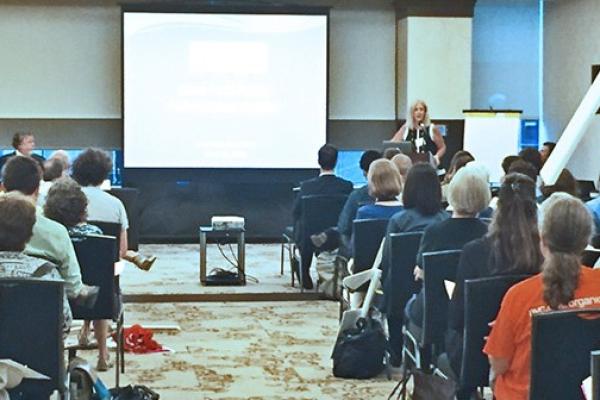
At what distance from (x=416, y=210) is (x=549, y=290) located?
8.69 feet

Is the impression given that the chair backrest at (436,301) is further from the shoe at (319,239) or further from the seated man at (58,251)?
the shoe at (319,239)

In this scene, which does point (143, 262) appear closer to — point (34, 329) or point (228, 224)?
point (34, 329)

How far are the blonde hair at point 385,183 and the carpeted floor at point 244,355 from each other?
1.08 metres

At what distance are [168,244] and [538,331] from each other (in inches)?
434

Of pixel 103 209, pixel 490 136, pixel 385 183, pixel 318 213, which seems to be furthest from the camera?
pixel 490 136

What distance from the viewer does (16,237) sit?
15.0 ft

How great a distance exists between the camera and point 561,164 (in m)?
7.53

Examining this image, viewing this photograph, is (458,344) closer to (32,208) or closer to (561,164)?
(32,208)

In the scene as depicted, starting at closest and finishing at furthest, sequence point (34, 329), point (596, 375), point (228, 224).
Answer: point (596, 375)
point (34, 329)
point (228, 224)

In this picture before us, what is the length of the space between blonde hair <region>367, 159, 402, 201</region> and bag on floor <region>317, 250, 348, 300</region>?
6.32 ft

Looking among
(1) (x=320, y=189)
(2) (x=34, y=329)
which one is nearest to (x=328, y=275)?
(1) (x=320, y=189)

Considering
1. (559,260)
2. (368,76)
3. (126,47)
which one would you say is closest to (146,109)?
(126,47)

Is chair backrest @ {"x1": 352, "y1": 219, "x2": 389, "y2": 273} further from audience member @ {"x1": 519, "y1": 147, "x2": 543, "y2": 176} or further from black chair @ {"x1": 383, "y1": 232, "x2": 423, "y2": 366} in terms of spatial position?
audience member @ {"x1": 519, "y1": 147, "x2": 543, "y2": 176}

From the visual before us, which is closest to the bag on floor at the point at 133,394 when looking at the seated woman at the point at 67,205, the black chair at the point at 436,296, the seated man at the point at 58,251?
the seated man at the point at 58,251
